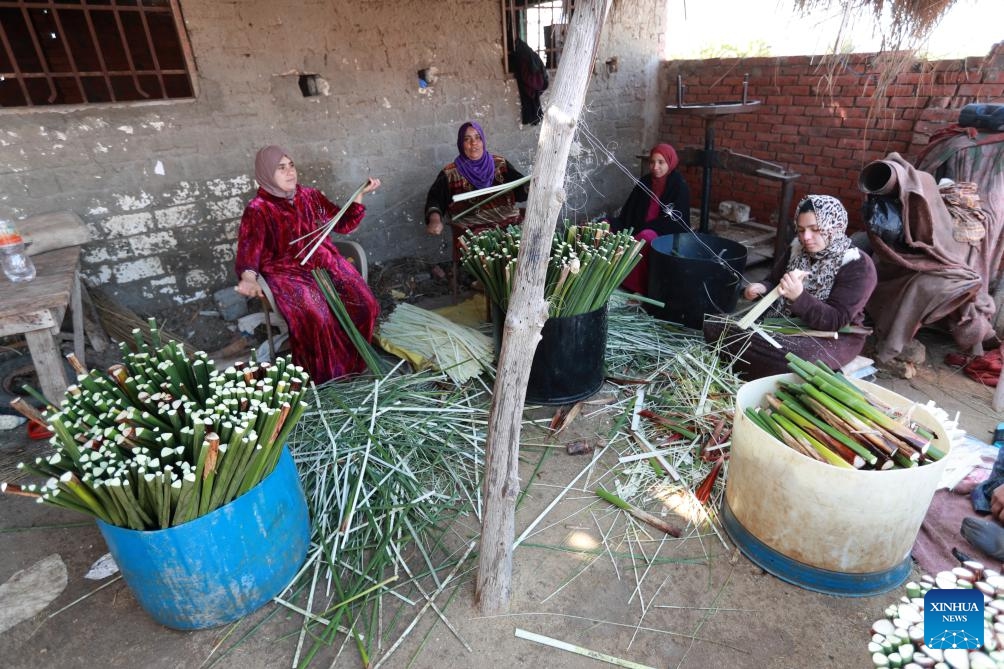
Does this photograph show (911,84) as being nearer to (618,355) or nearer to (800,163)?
(800,163)

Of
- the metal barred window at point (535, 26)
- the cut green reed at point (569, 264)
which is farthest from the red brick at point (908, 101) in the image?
the cut green reed at point (569, 264)

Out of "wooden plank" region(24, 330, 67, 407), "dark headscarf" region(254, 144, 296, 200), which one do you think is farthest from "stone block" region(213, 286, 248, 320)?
"wooden plank" region(24, 330, 67, 407)

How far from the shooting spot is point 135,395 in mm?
1859

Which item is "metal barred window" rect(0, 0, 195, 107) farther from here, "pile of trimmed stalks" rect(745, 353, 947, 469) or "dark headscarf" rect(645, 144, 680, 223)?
"pile of trimmed stalks" rect(745, 353, 947, 469)

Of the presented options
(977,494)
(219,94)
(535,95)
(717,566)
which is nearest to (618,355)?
(717,566)

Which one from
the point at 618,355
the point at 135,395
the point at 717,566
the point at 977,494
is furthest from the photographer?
the point at 618,355

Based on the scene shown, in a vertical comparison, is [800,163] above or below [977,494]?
above

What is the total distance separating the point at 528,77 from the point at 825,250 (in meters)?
3.00

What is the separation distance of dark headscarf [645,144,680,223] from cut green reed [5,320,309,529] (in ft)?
10.2

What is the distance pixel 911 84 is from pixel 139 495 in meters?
5.40

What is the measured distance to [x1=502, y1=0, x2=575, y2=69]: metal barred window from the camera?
483 centimetres

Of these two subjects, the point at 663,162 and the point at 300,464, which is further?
the point at 663,162

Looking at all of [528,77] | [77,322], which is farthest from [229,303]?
[528,77]

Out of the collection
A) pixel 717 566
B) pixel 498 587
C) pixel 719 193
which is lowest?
pixel 717 566
